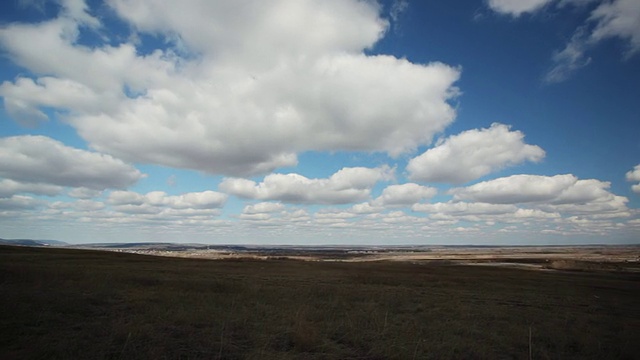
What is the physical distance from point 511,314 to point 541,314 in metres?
1.99

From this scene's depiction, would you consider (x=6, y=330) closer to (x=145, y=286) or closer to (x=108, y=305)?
(x=108, y=305)

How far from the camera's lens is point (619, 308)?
24844 millimetres

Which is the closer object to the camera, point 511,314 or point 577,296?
point 511,314

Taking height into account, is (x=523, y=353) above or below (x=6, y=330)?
below

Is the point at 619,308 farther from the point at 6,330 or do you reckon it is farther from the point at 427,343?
the point at 6,330

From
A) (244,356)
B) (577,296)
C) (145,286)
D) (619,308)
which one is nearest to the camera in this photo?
(244,356)

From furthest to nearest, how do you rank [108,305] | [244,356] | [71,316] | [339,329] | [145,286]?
1. [145,286]
2. [108,305]
3. [339,329]
4. [71,316]
5. [244,356]

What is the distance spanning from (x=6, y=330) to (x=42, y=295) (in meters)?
6.18

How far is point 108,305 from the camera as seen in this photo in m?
16.2

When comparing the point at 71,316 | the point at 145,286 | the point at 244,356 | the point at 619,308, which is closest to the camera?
the point at 244,356

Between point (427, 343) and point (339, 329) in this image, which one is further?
point (339, 329)

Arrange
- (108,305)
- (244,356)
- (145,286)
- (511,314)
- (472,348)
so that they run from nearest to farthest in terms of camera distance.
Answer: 1. (244,356)
2. (472,348)
3. (108,305)
4. (511,314)
5. (145,286)

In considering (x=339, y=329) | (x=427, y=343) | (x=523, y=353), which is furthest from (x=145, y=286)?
(x=523, y=353)

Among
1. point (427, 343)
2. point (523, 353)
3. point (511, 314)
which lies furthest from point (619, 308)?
point (427, 343)
